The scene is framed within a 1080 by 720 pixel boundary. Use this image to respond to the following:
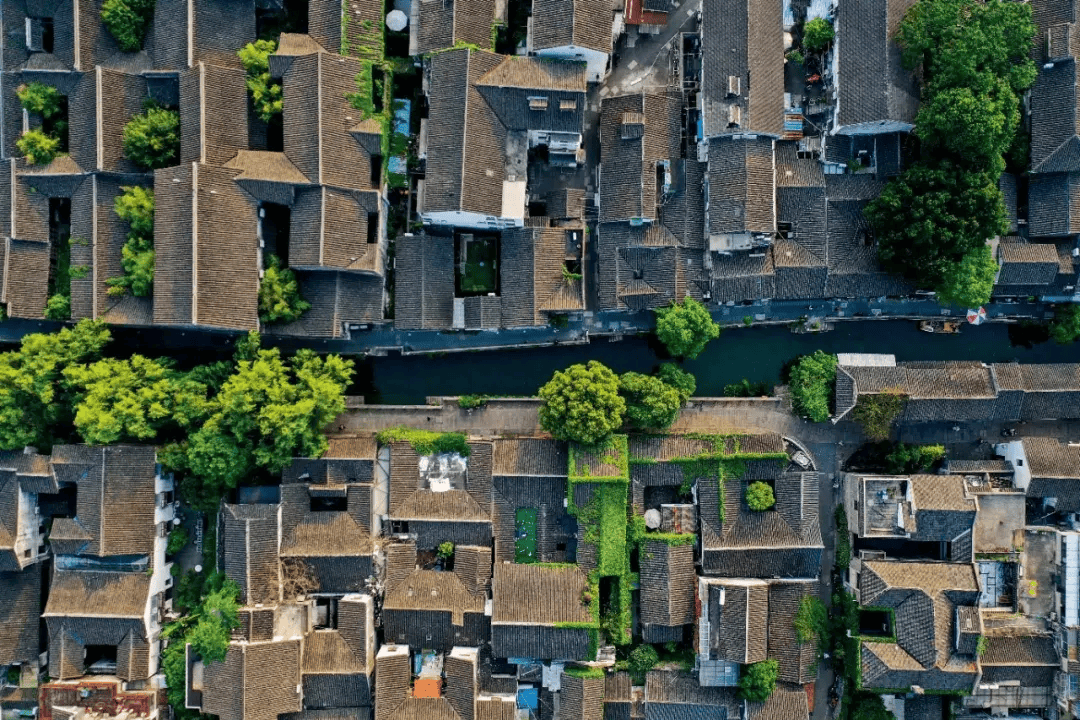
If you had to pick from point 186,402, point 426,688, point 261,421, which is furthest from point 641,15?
point 426,688

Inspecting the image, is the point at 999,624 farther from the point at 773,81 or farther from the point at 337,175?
the point at 337,175

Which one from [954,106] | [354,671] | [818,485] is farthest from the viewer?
[818,485]

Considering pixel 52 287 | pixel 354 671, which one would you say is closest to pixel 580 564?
pixel 354 671

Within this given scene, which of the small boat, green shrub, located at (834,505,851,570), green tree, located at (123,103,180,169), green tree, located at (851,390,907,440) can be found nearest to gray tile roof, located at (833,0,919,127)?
the small boat

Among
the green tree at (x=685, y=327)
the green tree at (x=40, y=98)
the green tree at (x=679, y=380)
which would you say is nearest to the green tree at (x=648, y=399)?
the green tree at (x=679, y=380)

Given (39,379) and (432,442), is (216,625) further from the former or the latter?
(39,379)

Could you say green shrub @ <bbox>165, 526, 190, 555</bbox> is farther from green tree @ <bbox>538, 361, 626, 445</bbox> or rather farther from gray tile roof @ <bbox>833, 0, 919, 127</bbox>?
gray tile roof @ <bbox>833, 0, 919, 127</bbox>

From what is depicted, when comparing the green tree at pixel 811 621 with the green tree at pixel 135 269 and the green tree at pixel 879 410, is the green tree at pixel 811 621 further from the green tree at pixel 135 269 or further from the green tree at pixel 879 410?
the green tree at pixel 135 269
